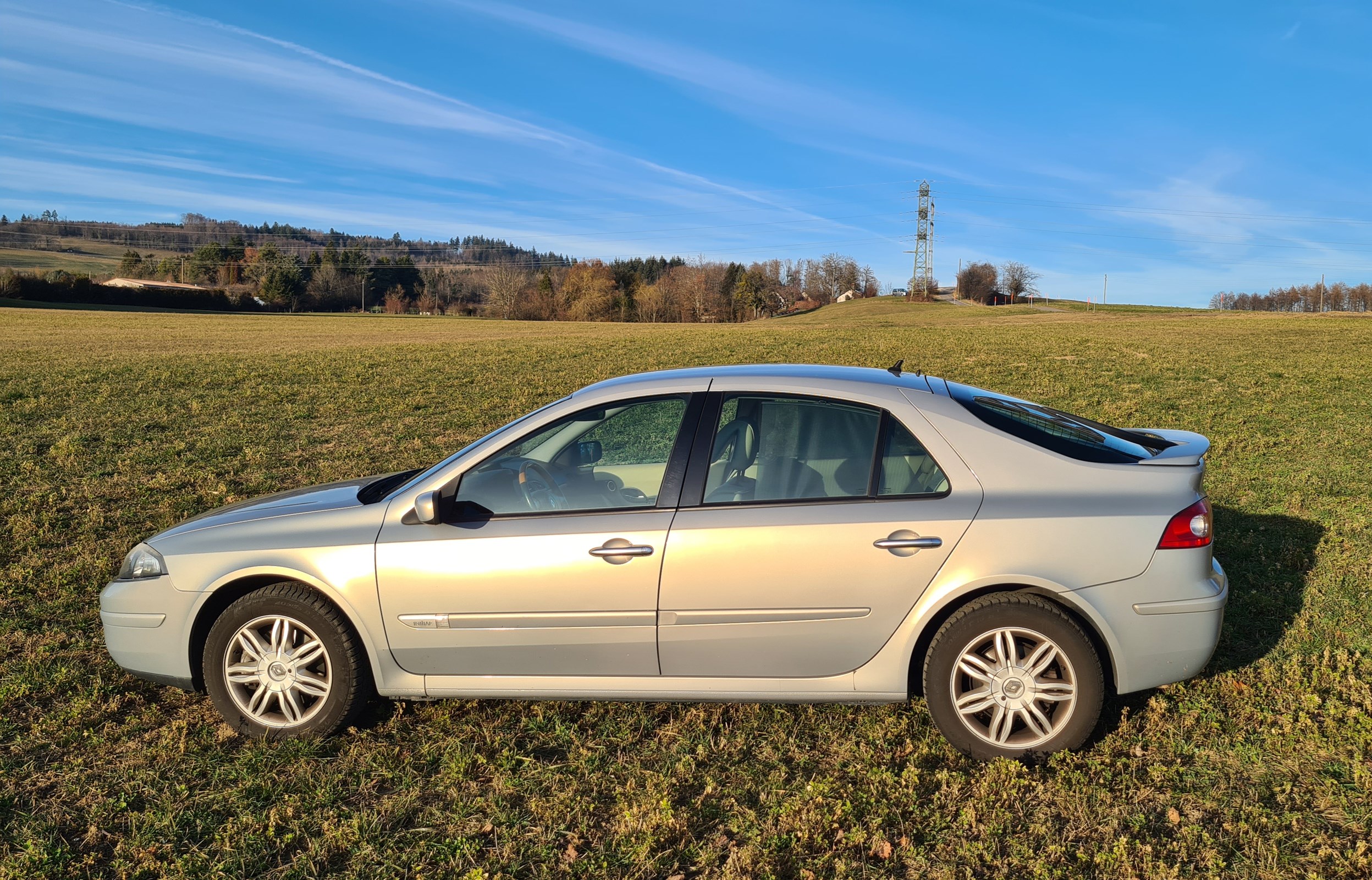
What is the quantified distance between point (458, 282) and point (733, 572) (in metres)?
121

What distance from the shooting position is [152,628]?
394 centimetres

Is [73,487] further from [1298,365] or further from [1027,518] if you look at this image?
[1298,365]

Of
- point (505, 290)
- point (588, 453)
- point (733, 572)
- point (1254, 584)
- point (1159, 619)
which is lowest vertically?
point (1254, 584)

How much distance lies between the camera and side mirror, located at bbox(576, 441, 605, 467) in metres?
4.00

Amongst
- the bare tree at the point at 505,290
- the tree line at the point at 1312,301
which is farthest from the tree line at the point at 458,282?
the tree line at the point at 1312,301

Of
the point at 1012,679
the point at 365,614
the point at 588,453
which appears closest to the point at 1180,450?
the point at 1012,679

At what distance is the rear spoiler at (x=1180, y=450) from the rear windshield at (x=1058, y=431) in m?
0.04

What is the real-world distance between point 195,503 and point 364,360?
12.8m

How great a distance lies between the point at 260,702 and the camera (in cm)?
386

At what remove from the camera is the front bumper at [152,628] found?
153 inches

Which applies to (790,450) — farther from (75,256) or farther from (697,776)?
(75,256)

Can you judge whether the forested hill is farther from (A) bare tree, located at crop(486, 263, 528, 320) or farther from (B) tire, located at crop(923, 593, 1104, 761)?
(B) tire, located at crop(923, 593, 1104, 761)

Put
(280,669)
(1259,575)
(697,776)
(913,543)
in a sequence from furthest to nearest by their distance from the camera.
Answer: (1259,575)
(280,669)
(697,776)
(913,543)

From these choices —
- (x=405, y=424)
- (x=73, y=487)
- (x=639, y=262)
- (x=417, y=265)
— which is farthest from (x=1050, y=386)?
(x=639, y=262)
